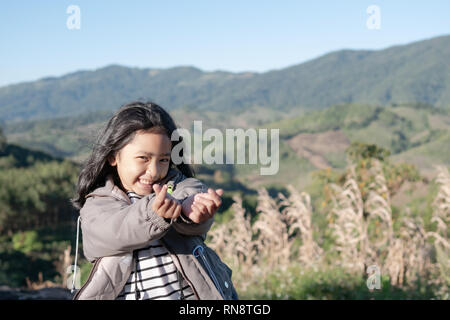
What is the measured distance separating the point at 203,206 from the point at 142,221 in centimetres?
17

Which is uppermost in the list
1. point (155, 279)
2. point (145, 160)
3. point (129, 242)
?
point (145, 160)

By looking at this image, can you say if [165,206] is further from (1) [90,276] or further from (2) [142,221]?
(1) [90,276]

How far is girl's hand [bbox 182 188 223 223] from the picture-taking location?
1325mm

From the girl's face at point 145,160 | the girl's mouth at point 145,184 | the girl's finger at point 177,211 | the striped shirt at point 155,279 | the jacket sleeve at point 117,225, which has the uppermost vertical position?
the girl's face at point 145,160

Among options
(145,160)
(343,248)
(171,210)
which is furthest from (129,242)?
(343,248)

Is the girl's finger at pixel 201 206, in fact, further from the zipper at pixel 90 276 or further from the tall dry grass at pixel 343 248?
the tall dry grass at pixel 343 248

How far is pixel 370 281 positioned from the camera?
13.6ft

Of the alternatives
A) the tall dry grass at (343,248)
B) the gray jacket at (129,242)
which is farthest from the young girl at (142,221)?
the tall dry grass at (343,248)

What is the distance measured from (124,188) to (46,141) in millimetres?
115466

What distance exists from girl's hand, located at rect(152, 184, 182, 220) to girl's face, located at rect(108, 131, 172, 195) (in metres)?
0.29

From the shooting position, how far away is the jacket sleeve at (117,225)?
1317mm

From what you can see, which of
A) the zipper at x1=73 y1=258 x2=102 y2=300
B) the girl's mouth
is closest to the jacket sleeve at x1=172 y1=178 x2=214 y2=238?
the girl's mouth

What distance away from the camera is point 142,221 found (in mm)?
1322

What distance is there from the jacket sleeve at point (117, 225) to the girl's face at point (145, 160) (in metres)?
0.09
